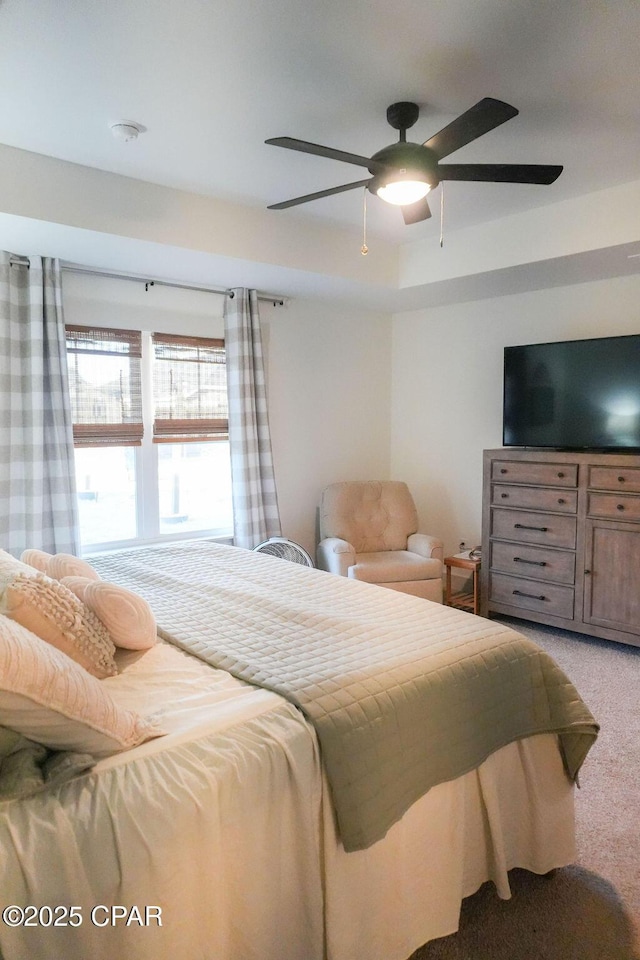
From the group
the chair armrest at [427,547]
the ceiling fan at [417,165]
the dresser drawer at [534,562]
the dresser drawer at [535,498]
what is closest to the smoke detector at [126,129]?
the ceiling fan at [417,165]

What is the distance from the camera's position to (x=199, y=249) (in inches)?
136

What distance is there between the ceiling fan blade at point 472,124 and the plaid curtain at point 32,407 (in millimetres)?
2372

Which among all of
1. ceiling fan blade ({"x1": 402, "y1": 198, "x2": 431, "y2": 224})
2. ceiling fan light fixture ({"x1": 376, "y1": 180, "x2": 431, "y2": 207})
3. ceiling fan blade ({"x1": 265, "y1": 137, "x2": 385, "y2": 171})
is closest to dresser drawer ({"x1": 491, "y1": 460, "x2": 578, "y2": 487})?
ceiling fan blade ({"x1": 402, "y1": 198, "x2": 431, "y2": 224})

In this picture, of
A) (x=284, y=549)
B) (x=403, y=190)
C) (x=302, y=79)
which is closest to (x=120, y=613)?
(x=403, y=190)

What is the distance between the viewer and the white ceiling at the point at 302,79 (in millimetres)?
1930

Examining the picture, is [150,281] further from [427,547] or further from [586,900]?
[586,900]

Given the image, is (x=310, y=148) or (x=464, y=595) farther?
(x=464, y=595)

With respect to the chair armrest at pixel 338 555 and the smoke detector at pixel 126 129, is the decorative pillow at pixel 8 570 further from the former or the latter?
the chair armrest at pixel 338 555

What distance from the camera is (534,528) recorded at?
411 cm

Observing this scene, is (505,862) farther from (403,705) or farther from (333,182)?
(333,182)

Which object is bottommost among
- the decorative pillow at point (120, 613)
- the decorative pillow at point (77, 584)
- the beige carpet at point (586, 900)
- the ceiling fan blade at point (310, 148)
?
the beige carpet at point (586, 900)

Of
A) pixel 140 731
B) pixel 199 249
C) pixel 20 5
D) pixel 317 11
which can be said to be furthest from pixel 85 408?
pixel 140 731

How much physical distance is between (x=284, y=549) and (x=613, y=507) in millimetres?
2221

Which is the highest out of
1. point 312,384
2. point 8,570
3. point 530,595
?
point 312,384
